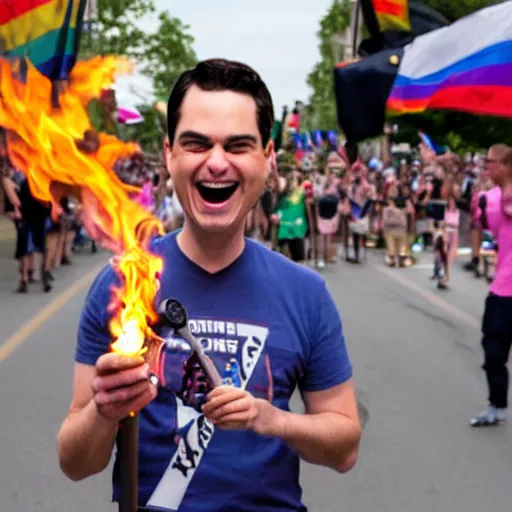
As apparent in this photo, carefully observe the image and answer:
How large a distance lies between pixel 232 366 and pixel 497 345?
508 centimetres

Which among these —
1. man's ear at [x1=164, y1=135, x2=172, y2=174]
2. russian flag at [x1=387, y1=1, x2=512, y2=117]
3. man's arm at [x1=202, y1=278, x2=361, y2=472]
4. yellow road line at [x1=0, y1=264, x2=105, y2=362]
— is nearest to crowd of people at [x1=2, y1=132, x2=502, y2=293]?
yellow road line at [x1=0, y1=264, x2=105, y2=362]

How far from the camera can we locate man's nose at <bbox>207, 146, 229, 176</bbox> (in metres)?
2.26

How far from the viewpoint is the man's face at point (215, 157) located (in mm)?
2279

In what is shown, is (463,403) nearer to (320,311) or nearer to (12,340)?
(12,340)

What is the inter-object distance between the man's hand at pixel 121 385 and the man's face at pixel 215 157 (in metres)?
0.52

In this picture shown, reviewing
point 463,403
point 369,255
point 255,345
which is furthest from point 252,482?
point 369,255

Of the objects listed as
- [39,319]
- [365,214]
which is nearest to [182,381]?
[39,319]

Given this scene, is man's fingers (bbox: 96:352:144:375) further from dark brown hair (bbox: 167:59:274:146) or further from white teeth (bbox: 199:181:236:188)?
dark brown hair (bbox: 167:59:274:146)

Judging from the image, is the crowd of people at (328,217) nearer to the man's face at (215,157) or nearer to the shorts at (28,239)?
the shorts at (28,239)

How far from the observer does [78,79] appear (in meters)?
2.65

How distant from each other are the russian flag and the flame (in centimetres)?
663

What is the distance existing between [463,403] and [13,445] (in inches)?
132

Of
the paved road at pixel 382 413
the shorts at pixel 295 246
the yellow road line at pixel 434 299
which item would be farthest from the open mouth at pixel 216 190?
the shorts at pixel 295 246

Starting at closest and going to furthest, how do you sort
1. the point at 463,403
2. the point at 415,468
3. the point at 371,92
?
the point at 415,468, the point at 463,403, the point at 371,92
